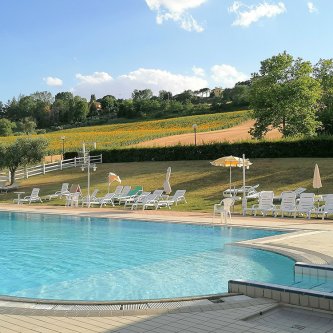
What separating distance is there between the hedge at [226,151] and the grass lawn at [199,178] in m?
0.85

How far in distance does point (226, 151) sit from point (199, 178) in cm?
606

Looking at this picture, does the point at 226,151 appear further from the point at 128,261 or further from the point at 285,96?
the point at 128,261

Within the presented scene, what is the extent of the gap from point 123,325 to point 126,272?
465 centimetres

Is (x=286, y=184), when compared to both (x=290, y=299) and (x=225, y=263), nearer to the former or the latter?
(x=225, y=263)

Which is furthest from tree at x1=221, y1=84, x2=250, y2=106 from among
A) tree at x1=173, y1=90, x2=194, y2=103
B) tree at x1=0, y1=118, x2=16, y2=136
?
tree at x1=0, y1=118, x2=16, y2=136

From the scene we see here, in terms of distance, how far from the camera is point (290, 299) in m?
6.14

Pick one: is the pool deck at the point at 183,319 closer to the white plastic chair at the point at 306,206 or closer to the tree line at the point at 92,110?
the white plastic chair at the point at 306,206

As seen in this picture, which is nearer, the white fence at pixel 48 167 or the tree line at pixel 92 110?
the white fence at pixel 48 167

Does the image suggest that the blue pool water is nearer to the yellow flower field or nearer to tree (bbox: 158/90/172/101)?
the yellow flower field

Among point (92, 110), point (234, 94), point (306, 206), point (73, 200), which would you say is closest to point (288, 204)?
point (306, 206)

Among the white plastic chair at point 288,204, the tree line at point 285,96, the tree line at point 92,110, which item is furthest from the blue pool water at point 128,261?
the tree line at point 92,110

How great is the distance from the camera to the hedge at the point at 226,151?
31.9 metres

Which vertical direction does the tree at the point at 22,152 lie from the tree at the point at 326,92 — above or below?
below

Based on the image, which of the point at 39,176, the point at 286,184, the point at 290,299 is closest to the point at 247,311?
the point at 290,299
